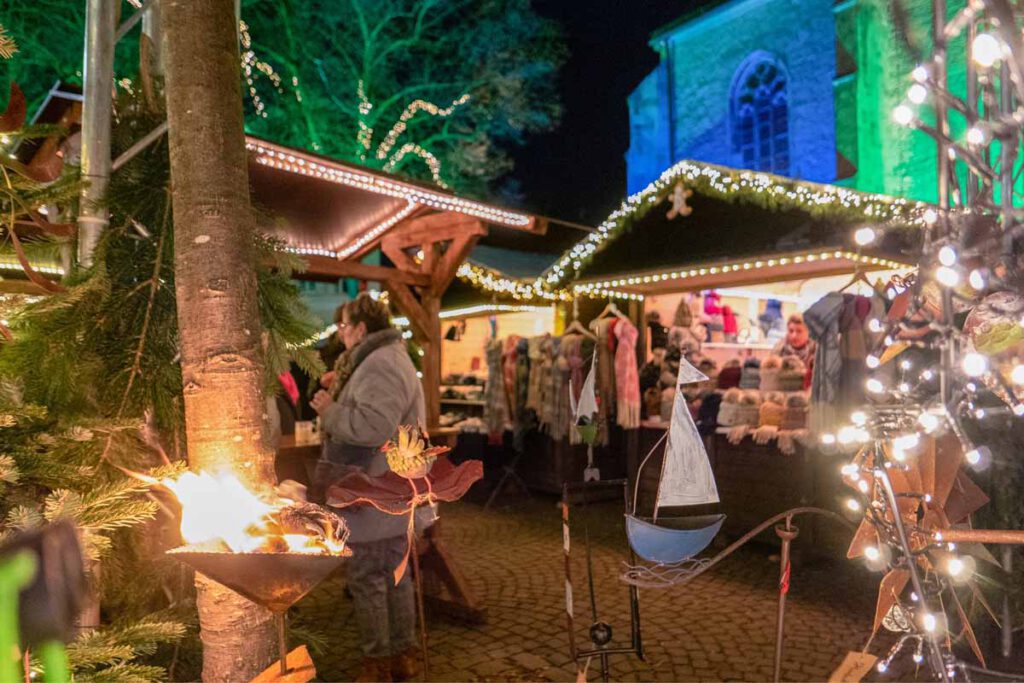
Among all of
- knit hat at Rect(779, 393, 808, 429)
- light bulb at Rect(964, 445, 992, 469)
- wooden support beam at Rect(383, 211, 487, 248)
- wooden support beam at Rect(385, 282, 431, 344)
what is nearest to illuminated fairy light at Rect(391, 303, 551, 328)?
wooden support beam at Rect(385, 282, 431, 344)

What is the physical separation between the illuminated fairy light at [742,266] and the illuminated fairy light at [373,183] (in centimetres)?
289

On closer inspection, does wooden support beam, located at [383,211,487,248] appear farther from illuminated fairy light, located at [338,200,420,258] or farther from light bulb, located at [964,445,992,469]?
light bulb, located at [964,445,992,469]

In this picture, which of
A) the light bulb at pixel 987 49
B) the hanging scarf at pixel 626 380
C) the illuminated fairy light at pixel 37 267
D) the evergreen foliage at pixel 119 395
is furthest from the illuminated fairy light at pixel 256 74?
the light bulb at pixel 987 49

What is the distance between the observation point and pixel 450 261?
7.91m

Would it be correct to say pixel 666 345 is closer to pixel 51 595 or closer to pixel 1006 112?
pixel 1006 112

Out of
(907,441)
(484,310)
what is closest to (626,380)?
(484,310)

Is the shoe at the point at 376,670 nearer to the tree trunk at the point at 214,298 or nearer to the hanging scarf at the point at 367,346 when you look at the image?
the hanging scarf at the point at 367,346

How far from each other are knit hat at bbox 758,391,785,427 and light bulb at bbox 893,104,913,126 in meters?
5.66

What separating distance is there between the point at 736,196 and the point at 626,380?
9.01 ft

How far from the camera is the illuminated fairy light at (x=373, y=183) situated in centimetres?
556

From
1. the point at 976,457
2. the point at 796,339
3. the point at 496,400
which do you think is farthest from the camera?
the point at 496,400

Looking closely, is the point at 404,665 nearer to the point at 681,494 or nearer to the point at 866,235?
the point at 681,494

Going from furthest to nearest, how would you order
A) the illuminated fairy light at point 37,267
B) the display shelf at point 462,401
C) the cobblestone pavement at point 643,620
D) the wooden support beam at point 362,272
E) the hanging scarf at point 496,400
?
the display shelf at point 462,401 → the hanging scarf at point 496,400 → the wooden support beam at point 362,272 → the cobblestone pavement at point 643,620 → the illuminated fairy light at point 37,267

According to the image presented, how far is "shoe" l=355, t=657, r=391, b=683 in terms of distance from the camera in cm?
395
